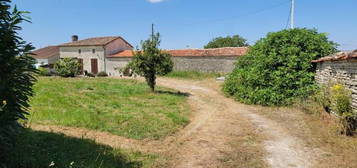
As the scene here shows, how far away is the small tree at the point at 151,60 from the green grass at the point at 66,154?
7.19m

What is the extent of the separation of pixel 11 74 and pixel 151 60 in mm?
9330

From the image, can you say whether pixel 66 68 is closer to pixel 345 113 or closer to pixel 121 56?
pixel 121 56

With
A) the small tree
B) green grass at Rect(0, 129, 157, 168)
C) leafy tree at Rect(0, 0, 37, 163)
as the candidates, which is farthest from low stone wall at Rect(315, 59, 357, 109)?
leafy tree at Rect(0, 0, 37, 163)

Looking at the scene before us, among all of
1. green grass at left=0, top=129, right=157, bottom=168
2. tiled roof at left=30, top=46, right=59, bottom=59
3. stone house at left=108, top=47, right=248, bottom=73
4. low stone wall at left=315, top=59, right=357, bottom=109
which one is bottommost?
green grass at left=0, top=129, right=157, bottom=168

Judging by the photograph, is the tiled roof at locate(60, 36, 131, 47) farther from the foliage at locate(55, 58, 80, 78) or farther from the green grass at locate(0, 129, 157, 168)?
the green grass at locate(0, 129, 157, 168)

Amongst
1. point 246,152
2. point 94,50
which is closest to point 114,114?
point 246,152

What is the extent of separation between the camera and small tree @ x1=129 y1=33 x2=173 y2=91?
12125mm

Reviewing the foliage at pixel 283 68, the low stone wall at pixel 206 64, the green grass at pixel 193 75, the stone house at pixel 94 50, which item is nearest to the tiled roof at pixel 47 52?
the stone house at pixel 94 50

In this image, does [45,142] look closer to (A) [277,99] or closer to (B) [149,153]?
(B) [149,153]

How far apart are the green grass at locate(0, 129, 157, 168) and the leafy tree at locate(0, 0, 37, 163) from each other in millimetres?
549

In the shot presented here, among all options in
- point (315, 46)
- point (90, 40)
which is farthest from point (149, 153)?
point (90, 40)

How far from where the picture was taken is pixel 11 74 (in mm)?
2898

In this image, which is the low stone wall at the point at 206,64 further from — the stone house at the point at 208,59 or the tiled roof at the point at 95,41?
the tiled roof at the point at 95,41

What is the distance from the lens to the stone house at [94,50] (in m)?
29.9
